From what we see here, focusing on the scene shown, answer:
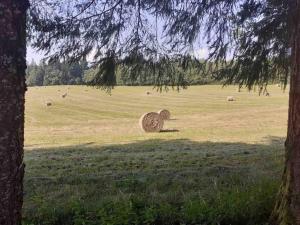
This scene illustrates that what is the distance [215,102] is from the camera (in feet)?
119

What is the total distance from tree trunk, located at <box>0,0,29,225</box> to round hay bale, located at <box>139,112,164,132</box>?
17.4 meters

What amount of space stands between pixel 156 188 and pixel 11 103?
3.97 meters

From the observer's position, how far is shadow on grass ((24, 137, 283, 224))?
4.81m

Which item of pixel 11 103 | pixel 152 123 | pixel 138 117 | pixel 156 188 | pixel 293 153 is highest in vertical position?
pixel 11 103

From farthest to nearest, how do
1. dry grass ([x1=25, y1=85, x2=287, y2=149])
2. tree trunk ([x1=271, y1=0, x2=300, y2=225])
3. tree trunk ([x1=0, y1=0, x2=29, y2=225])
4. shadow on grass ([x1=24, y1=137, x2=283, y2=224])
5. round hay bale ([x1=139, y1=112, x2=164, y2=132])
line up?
1. round hay bale ([x1=139, y1=112, x2=164, y2=132])
2. dry grass ([x1=25, y1=85, x2=287, y2=149])
3. shadow on grass ([x1=24, y1=137, x2=283, y2=224])
4. tree trunk ([x1=271, y1=0, x2=300, y2=225])
5. tree trunk ([x1=0, y1=0, x2=29, y2=225])

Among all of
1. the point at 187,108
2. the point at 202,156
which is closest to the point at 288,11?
the point at 202,156

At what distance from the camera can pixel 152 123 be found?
20406 mm

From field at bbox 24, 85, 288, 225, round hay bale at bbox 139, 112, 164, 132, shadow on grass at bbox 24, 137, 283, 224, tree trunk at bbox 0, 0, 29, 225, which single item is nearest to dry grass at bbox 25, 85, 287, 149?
field at bbox 24, 85, 288, 225

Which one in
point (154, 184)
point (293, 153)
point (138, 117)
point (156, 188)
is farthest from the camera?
point (138, 117)

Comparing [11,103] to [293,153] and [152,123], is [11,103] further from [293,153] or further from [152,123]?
[152,123]

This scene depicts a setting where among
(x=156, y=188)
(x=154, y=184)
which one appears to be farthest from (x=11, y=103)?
(x=154, y=184)

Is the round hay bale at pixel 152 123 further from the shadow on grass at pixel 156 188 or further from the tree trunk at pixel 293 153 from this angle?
the tree trunk at pixel 293 153

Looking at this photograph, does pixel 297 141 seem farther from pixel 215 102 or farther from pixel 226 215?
pixel 215 102

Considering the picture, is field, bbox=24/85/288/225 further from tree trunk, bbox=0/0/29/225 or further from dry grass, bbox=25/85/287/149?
tree trunk, bbox=0/0/29/225
